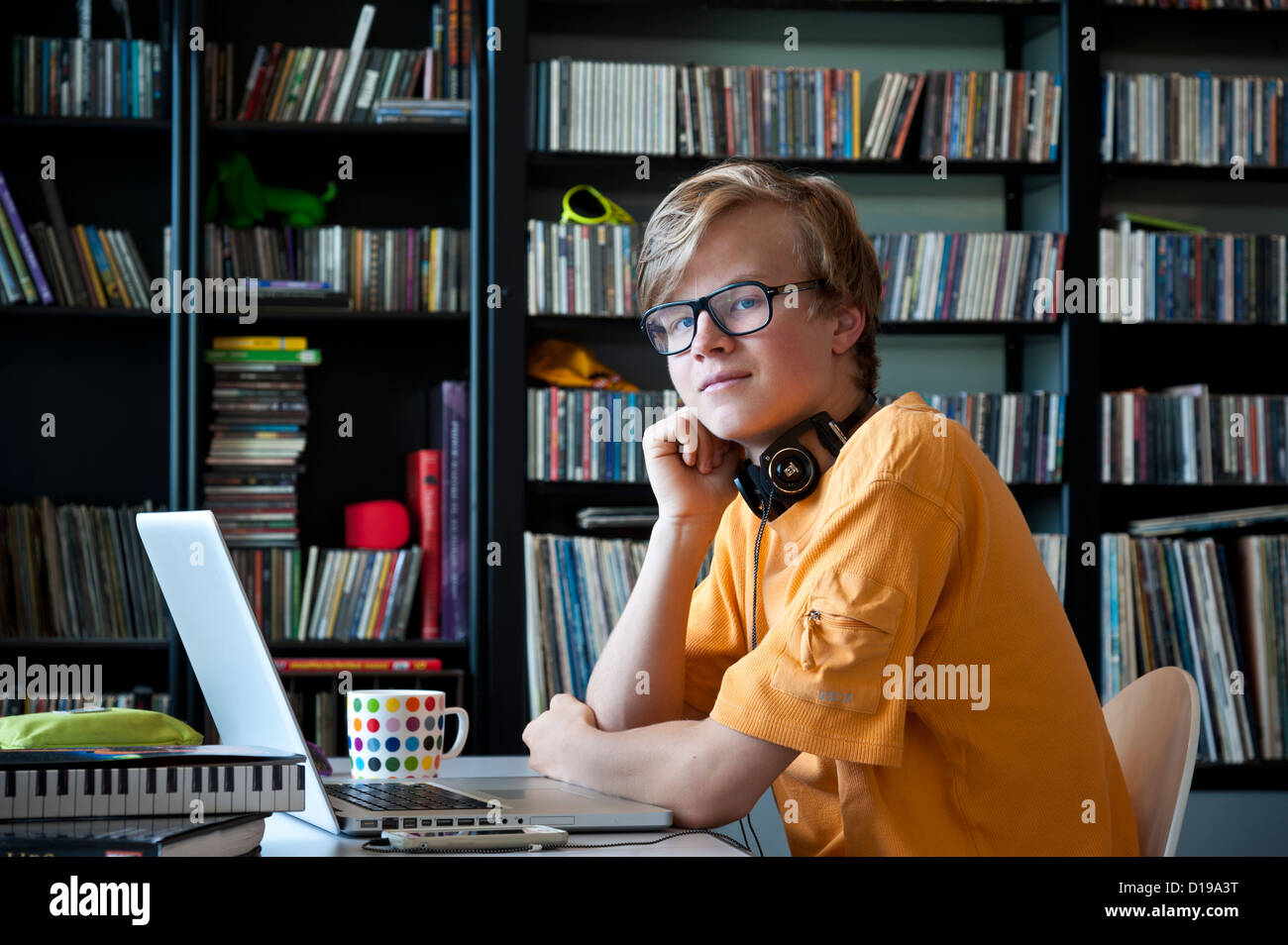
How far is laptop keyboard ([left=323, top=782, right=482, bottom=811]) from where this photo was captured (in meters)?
1.00

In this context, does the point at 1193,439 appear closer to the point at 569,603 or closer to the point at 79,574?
the point at 569,603

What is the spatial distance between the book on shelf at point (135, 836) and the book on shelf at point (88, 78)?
7.82ft

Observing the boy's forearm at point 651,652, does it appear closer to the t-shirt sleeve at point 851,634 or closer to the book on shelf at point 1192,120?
the t-shirt sleeve at point 851,634

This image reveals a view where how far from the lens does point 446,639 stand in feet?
9.14

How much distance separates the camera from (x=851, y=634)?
40.2 inches

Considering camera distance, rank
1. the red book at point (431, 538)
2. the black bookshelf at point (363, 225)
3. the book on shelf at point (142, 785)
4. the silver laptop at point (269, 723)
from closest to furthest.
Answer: the book on shelf at point (142, 785) < the silver laptop at point (269, 723) < the red book at point (431, 538) < the black bookshelf at point (363, 225)

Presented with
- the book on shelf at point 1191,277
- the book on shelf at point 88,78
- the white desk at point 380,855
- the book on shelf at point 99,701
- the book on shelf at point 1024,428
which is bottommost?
the book on shelf at point 99,701

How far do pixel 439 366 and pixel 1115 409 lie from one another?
1620 mm

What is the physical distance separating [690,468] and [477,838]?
692 mm

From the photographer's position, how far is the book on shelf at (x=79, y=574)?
9.05ft

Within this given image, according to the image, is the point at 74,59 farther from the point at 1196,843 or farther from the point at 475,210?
the point at 1196,843

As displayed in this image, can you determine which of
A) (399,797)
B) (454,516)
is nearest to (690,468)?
(399,797)

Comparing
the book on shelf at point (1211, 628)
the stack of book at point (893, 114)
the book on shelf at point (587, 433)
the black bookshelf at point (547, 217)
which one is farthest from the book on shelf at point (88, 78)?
the book on shelf at point (1211, 628)

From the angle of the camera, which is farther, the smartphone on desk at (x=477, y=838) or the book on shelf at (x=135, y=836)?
the smartphone on desk at (x=477, y=838)
